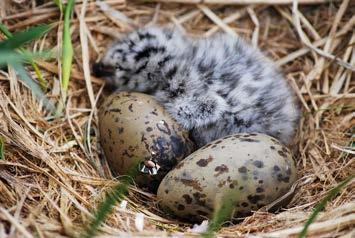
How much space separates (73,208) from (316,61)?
1441mm

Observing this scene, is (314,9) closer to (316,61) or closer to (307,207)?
(316,61)

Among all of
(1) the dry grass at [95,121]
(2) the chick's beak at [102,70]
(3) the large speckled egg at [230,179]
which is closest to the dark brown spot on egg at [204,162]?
(3) the large speckled egg at [230,179]

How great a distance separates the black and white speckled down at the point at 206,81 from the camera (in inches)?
94.3

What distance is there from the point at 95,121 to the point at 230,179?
2.64ft

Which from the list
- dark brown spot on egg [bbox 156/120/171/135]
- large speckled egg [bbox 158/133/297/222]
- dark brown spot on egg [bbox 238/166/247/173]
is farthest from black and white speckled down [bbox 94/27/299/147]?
dark brown spot on egg [bbox 238/166/247/173]

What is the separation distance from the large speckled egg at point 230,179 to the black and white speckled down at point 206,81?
10.7 inches

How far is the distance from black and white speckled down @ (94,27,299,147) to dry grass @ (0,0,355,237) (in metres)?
0.16

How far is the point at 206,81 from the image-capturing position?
2.45 m

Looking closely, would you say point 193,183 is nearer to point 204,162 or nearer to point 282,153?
point 204,162

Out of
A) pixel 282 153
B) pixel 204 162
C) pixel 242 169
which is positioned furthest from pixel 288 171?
pixel 204 162

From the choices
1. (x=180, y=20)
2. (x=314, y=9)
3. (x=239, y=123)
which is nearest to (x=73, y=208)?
(x=239, y=123)

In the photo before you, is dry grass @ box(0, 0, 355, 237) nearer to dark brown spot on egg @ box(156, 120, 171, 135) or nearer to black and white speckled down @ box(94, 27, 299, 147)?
black and white speckled down @ box(94, 27, 299, 147)

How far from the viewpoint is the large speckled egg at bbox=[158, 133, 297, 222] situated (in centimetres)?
204

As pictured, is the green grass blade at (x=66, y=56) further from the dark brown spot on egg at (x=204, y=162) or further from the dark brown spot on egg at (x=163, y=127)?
the dark brown spot on egg at (x=204, y=162)
